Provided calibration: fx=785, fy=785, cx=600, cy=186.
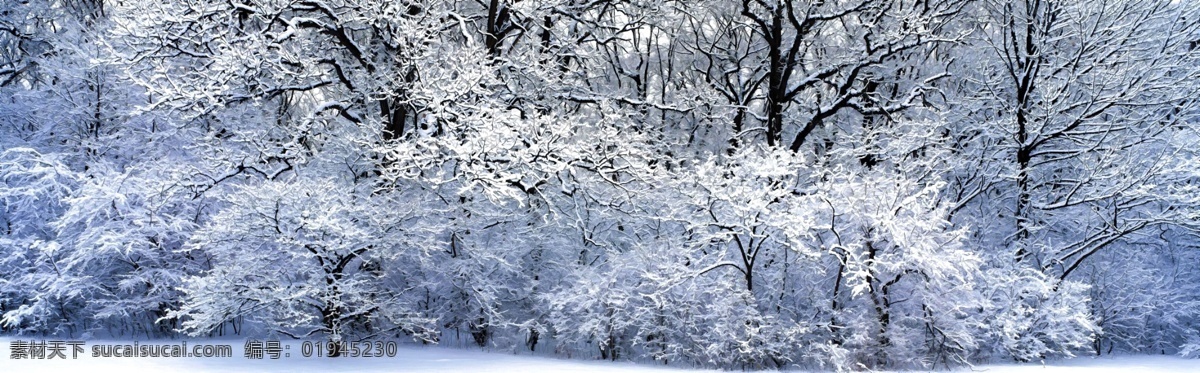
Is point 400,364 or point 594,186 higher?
point 594,186

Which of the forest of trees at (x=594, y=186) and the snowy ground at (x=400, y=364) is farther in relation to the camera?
the forest of trees at (x=594, y=186)

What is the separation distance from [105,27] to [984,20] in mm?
13788

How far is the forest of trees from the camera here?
350 inches

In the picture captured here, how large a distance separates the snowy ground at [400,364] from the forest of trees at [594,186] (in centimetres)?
38

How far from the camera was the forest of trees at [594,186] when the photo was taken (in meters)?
8.90

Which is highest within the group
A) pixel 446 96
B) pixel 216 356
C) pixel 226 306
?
pixel 446 96

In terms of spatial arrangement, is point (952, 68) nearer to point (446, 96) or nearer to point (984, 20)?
point (984, 20)

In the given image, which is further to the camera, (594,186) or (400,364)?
(594,186)

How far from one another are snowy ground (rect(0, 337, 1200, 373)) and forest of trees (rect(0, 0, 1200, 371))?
38 centimetres

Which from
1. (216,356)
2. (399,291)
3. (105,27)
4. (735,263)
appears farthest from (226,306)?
(105,27)

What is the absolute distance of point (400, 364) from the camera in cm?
862

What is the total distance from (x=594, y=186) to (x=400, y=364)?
12.5 feet

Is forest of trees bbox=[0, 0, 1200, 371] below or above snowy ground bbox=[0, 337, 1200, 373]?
above

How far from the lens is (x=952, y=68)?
13453 millimetres
